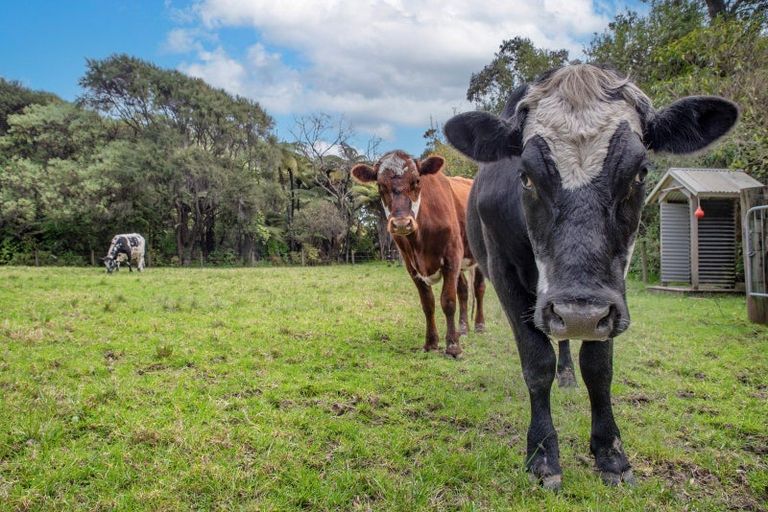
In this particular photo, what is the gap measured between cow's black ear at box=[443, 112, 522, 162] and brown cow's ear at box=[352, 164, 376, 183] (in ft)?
11.9

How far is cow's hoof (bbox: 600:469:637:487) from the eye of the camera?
2.76 metres

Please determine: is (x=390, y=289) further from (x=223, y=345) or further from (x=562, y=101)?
(x=562, y=101)

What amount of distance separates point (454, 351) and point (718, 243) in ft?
34.3

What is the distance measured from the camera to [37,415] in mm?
3549

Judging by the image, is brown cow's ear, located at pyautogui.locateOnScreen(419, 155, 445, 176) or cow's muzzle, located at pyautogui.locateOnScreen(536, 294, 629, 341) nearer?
cow's muzzle, located at pyautogui.locateOnScreen(536, 294, 629, 341)

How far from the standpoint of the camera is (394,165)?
6.12 metres

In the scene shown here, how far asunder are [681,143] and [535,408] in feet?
5.74

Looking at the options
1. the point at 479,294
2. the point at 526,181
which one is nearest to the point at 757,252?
the point at 479,294

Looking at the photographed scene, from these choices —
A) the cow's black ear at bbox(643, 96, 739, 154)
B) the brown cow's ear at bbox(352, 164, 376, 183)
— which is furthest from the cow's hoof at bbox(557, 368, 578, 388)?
the brown cow's ear at bbox(352, 164, 376, 183)

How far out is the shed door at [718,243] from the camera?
1255 centimetres

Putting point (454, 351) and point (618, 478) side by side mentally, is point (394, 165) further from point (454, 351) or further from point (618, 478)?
point (618, 478)

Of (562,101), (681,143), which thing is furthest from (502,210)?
(681,143)

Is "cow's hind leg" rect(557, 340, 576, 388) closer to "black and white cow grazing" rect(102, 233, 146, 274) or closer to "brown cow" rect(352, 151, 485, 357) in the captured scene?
"brown cow" rect(352, 151, 485, 357)

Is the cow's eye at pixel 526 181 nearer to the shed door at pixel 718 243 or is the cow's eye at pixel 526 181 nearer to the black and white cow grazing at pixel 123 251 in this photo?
the shed door at pixel 718 243
